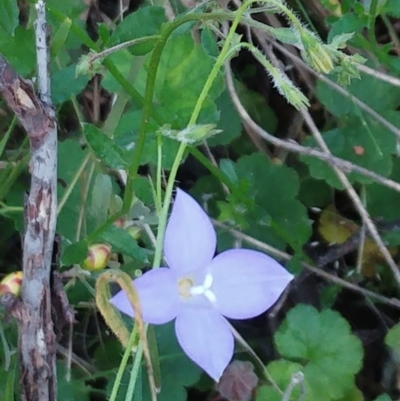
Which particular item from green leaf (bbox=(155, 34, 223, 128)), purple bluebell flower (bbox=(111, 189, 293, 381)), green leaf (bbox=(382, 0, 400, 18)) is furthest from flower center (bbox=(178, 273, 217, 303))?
green leaf (bbox=(382, 0, 400, 18))

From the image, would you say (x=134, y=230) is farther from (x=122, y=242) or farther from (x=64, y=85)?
(x=64, y=85)

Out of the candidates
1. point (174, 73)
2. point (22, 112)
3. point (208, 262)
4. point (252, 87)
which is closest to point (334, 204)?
point (252, 87)

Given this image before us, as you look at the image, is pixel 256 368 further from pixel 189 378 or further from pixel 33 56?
pixel 33 56

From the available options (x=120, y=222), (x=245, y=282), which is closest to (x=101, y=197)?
(x=120, y=222)

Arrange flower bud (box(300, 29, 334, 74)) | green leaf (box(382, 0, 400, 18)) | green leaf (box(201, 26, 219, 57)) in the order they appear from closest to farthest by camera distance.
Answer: flower bud (box(300, 29, 334, 74)) → green leaf (box(201, 26, 219, 57)) → green leaf (box(382, 0, 400, 18))

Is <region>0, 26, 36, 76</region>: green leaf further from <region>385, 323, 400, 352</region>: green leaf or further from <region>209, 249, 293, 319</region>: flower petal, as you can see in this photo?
<region>385, 323, 400, 352</region>: green leaf

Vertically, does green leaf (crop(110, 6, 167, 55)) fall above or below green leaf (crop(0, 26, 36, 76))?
above
